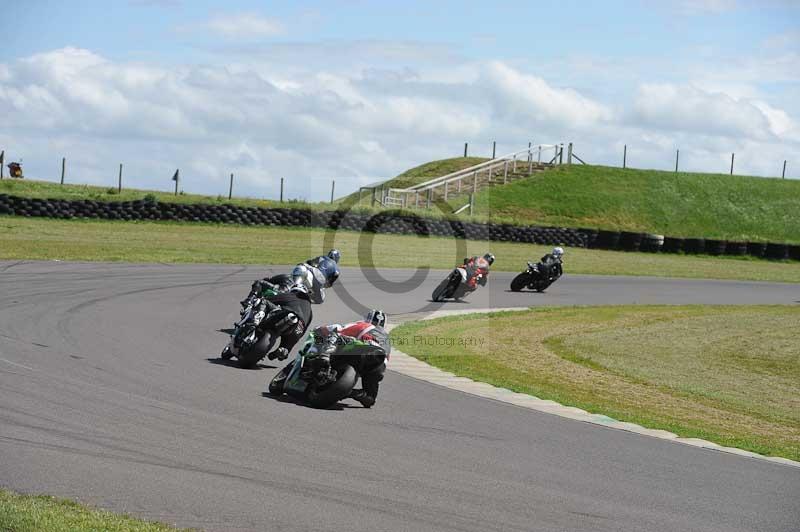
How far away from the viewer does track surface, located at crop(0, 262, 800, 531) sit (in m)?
6.89

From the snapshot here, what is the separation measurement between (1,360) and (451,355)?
7267 millimetres

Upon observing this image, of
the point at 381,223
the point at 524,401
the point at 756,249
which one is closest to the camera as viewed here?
the point at 524,401

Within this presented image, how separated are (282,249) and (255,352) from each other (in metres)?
21.8

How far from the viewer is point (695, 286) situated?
34281 mm


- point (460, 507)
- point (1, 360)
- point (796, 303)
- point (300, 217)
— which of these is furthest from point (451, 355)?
point (300, 217)

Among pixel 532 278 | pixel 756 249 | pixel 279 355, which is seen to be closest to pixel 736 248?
pixel 756 249

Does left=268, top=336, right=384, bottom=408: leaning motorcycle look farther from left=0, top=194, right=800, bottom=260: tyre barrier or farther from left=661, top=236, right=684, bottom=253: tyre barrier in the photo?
left=661, top=236, right=684, bottom=253: tyre barrier

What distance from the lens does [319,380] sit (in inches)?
411

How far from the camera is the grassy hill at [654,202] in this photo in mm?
55250

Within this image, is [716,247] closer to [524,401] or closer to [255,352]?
[524,401]

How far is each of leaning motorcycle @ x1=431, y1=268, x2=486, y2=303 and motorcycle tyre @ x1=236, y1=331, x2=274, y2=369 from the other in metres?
11.5

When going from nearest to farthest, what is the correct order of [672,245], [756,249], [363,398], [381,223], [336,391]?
[336,391] → [363,398] → [381,223] → [672,245] → [756,249]

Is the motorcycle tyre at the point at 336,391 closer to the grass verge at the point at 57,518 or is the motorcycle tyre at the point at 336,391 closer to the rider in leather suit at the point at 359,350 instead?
the rider in leather suit at the point at 359,350

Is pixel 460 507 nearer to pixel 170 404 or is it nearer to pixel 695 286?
pixel 170 404
